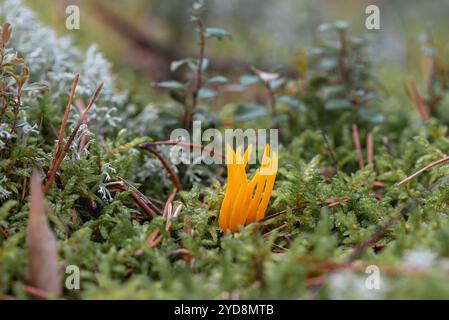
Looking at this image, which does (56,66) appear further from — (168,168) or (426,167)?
(426,167)

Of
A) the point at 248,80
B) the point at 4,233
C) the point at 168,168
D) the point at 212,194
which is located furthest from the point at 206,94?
the point at 4,233

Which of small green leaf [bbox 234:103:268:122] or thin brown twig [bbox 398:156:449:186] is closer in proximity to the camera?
thin brown twig [bbox 398:156:449:186]

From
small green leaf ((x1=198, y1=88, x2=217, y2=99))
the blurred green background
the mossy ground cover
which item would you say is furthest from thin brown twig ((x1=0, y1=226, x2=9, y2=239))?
the blurred green background

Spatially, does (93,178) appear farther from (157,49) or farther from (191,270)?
A: (157,49)

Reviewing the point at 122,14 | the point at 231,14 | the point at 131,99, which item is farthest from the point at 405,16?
the point at 131,99

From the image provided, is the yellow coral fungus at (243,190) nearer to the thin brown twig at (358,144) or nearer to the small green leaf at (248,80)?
the thin brown twig at (358,144)

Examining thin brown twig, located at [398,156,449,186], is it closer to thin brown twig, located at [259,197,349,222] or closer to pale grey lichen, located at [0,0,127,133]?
thin brown twig, located at [259,197,349,222]

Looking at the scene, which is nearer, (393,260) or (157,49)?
(393,260)
